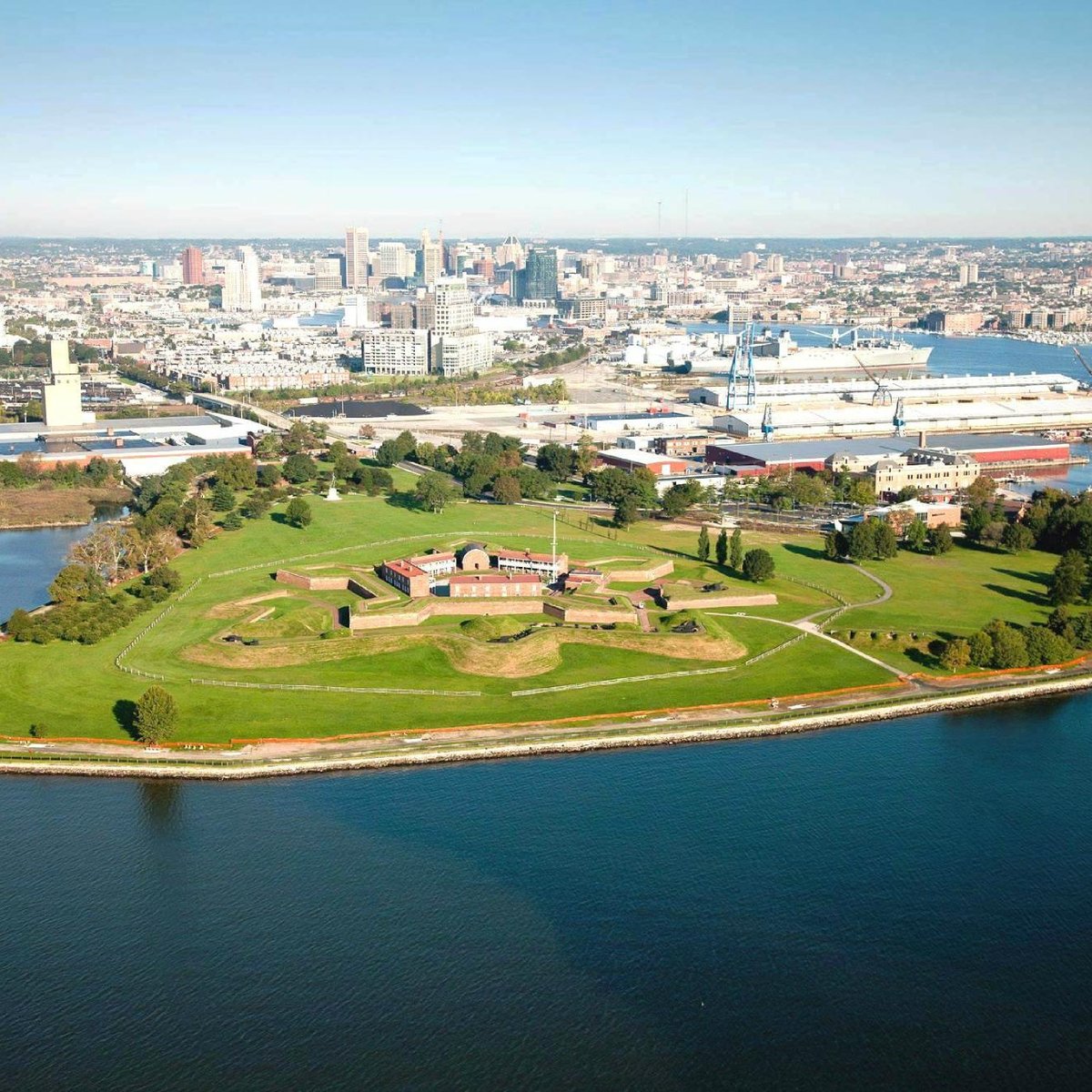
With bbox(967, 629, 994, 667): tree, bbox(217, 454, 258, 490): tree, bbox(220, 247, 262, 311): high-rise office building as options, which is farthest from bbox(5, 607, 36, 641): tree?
bbox(220, 247, 262, 311): high-rise office building

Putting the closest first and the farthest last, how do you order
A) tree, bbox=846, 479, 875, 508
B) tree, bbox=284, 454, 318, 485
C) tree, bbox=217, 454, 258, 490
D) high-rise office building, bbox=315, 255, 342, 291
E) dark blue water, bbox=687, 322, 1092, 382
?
tree, bbox=846, 479, 875, 508 → tree, bbox=217, 454, 258, 490 → tree, bbox=284, 454, 318, 485 → dark blue water, bbox=687, 322, 1092, 382 → high-rise office building, bbox=315, 255, 342, 291

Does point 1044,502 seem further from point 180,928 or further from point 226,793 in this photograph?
point 180,928

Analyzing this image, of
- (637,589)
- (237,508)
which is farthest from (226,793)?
(237,508)

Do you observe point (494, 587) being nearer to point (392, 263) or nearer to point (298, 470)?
point (298, 470)

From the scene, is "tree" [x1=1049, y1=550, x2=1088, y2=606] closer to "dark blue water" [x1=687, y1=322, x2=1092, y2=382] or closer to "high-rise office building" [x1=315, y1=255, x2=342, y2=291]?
"dark blue water" [x1=687, y1=322, x2=1092, y2=382]

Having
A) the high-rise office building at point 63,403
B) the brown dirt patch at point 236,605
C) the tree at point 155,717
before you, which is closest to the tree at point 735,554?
the brown dirt patch at point 236,605

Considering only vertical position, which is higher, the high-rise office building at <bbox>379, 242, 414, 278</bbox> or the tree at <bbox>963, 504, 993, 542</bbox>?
the high-rise office building at <bbox>379, 242, 414, 278</bbox>
